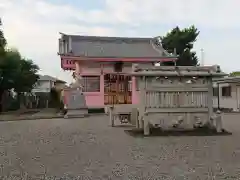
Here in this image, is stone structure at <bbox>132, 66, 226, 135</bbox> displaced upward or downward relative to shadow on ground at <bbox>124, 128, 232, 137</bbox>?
upward

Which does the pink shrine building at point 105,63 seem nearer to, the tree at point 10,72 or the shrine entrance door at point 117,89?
the shrine entrance door at point 117,89

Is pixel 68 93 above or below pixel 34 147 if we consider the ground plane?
above

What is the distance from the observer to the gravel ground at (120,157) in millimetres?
4689

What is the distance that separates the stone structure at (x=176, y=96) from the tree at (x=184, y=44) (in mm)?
18520

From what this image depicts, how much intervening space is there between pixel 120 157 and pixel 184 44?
23625 mm

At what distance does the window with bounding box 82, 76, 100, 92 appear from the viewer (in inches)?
782

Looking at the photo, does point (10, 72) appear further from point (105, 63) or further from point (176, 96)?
point (176, 96)

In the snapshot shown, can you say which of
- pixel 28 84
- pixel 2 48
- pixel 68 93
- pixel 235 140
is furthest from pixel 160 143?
pixel 28 84

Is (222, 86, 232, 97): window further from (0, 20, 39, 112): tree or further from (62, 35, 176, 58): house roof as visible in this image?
(0, 20, 39, 112): tree

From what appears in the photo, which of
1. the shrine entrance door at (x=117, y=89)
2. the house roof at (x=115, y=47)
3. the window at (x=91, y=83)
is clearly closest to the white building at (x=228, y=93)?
the house roof at (x=115, y=47)

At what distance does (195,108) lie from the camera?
9.49 meters

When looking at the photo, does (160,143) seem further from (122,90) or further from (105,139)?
(122,90)

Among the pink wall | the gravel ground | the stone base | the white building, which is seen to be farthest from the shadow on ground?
the white building

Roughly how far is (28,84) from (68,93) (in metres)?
11.3
